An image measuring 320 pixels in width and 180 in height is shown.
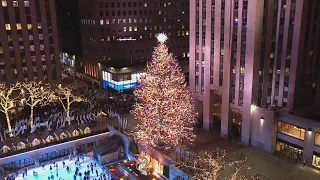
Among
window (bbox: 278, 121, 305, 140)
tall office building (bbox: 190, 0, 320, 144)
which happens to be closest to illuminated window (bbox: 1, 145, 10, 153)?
tall office building (bbox: 190, 0, 320, 144)

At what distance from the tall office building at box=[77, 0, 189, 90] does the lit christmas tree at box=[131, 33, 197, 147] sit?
99.4ft

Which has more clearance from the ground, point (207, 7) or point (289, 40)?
point (207, 7)

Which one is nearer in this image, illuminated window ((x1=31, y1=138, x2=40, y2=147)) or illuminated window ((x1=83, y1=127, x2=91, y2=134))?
illuminated window ((x1=31, y1=138, x2=40, y2=147))

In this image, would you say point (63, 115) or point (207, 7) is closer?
point (207, 7)

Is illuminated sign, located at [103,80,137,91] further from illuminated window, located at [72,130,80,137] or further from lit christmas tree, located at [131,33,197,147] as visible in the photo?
lit christmas tree, located at [131,33,197,147]

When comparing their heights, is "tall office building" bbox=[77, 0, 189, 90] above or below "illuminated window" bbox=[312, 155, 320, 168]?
above

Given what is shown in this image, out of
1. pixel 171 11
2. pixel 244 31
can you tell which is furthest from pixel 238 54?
pixel 171 11

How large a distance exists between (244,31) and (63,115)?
27.8m

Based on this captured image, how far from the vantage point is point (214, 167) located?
26406 mm

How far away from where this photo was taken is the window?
31.9 meters

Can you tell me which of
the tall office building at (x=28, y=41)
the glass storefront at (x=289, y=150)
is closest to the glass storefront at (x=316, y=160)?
the glass storefront at (x=289, y=150)

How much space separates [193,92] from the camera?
4312 cm

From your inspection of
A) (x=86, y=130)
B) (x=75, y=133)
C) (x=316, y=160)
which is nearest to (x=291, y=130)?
(x=316, y=160)

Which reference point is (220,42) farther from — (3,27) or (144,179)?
(3,27)
